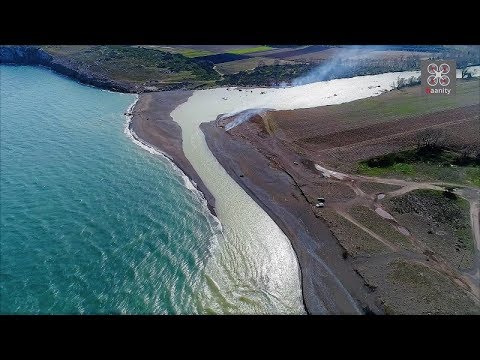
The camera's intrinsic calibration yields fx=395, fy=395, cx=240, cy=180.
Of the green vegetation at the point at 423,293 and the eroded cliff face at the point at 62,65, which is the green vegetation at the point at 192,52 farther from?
the green vegetation at the point at 423,293

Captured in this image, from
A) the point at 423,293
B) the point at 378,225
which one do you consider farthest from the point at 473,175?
the point at 423,293

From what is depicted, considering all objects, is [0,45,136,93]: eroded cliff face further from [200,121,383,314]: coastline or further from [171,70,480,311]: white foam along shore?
[200,121,383,314]: coastline

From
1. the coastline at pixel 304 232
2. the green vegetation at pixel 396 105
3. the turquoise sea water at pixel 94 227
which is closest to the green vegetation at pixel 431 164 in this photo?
the coastline at pixel 304 232

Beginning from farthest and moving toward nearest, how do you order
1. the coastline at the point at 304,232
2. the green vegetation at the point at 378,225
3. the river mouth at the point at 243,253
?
the green vegetation at the point at 378,225 → the river mouth at the point at 243,253 → the coastline at the point at 304,232

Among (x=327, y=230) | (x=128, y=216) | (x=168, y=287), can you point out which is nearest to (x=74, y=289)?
(x=168, y=287)

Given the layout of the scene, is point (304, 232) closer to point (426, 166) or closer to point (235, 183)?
point (235, 183)

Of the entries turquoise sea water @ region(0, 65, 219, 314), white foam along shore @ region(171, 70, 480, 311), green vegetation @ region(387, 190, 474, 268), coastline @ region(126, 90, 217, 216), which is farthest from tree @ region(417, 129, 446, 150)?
turquoise sea water @ region(0, 65, 219, 314)
